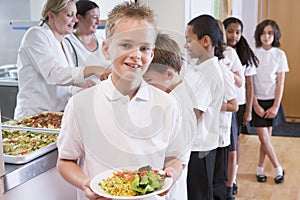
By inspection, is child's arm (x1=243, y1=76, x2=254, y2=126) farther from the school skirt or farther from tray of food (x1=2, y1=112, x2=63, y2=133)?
tray of food (x1=2, y1=112, x2=63, y2=133)

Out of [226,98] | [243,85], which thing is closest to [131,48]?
[226,98]

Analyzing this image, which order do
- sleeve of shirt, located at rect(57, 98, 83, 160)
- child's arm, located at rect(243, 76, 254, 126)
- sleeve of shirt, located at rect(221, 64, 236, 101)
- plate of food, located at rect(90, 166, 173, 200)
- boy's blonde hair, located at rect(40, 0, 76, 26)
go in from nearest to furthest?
plate of food, located at rect(90, 166, 173, 200), sleeve of shirt, located at rect(57, 98, 83, 160), boy's blonde hair, located at rect(40, 0, 76, 26), sleeve of shirt, located at rect(221, 64, 236, 101), child's arm, located at rect(243, 76, 254, 126)

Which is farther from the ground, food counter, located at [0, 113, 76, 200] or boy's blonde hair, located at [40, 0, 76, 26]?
boy's blonde hair, located at [40, 0, 76, 26]

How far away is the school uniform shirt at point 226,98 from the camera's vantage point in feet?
6.82

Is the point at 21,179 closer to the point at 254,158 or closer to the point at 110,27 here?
the point at 110,27

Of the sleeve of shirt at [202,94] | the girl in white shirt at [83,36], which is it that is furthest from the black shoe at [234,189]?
the girl in white shirt at [83,36]

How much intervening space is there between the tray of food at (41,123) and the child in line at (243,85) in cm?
132

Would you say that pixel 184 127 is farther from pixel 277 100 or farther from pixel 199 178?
pixel 277 100

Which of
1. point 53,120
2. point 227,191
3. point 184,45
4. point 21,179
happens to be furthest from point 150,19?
point 227,191

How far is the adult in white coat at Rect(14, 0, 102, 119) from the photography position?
1731 mm

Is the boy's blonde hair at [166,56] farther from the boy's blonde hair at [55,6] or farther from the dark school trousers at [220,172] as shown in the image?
the dark school trousers at [220,172]

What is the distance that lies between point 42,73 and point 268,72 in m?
1.91

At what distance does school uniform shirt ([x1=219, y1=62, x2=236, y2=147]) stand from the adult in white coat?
30.2 inches

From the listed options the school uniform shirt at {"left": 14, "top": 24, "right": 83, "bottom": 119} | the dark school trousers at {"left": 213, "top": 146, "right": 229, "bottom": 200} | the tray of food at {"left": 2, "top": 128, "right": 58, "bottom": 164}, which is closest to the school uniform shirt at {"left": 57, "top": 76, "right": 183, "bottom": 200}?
the tray of food at {"left": 2, "top": 128, "right": 58, "bottom": 164}
